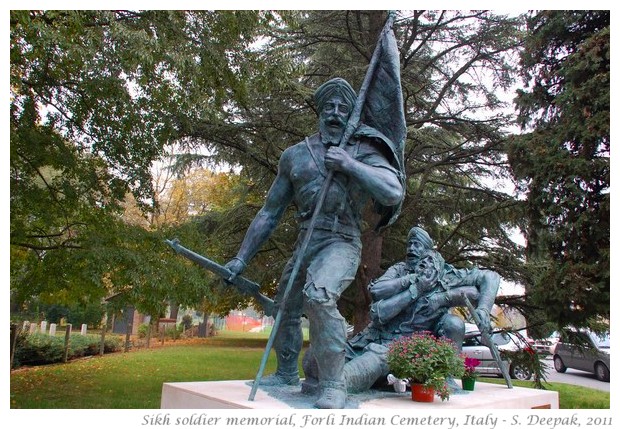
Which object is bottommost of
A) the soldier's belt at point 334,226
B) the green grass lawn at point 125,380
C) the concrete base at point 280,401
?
the green grass lawn at point 125,380

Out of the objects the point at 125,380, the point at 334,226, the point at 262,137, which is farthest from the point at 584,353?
the point at 334,226

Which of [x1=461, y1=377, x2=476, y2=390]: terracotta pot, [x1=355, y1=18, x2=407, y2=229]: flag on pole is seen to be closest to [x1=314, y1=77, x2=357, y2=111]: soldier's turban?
Answer: [x1=355, y1=18, x2=407, y2=229]: flag on pole

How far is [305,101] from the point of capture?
11914mm

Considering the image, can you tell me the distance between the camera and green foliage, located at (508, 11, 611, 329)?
961cm

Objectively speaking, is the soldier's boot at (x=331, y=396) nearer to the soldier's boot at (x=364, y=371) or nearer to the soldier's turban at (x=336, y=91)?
the soldier's boot at (x=364, y=371)

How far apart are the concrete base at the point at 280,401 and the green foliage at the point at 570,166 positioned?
4786mm

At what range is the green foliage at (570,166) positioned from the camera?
9.61 metres

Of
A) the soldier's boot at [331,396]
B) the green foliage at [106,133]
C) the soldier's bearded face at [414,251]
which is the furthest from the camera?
the green foliage at [106,133]

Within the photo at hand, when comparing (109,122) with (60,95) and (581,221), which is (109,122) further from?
(581,221)

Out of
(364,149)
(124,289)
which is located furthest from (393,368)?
(124,289)

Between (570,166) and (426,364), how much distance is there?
6.77m

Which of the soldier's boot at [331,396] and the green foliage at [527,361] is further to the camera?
the green foliage at [527,361]

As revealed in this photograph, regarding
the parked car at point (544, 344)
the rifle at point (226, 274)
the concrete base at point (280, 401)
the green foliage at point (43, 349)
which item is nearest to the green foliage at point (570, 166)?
the parked car at point (544, 344)

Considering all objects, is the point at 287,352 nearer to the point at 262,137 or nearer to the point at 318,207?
the point at 318,207
